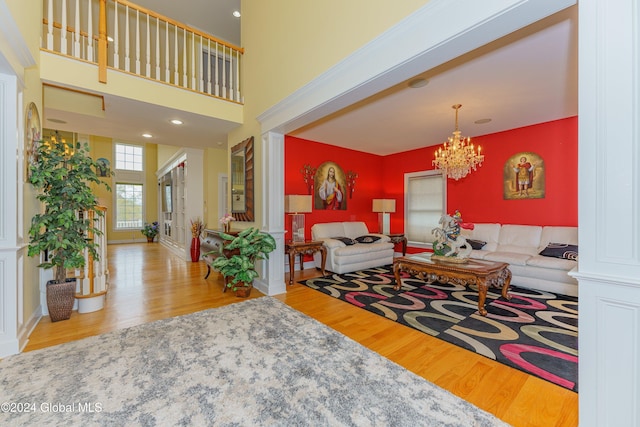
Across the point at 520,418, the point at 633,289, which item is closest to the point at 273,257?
the point at 520,418

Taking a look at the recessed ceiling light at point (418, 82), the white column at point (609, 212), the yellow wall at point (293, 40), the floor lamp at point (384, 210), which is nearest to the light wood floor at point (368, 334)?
the white column at point (609, 212)

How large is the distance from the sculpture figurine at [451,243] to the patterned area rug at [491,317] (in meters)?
0.53

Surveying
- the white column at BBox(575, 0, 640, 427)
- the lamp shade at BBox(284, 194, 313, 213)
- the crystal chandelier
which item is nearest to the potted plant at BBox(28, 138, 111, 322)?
the lamp shade at BBox(284, 194, 313, 213)

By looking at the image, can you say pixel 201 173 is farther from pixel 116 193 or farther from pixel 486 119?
pixel 486 119

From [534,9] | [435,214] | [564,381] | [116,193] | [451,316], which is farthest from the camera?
[116,193]

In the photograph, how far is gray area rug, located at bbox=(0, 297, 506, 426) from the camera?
58.7 inches

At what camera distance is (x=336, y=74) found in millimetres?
2648

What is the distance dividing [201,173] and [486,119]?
6.14 m

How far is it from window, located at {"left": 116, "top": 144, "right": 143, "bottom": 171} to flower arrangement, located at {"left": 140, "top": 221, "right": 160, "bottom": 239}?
86.9 inches

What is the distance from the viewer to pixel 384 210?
6281 mm

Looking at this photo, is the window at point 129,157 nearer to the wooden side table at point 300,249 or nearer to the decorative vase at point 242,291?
the wooden side table at point 300,249

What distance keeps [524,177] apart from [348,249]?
3.45 m

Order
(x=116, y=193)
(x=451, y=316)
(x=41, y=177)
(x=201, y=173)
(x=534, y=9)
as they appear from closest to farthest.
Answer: (x=534, y=9), (x=41, y=177), (x=451, y=316), (x=201, y=173), (x=116, y=193)

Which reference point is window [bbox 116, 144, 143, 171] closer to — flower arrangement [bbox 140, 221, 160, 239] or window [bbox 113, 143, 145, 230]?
window [bbox 113, 143, 145, 230]
